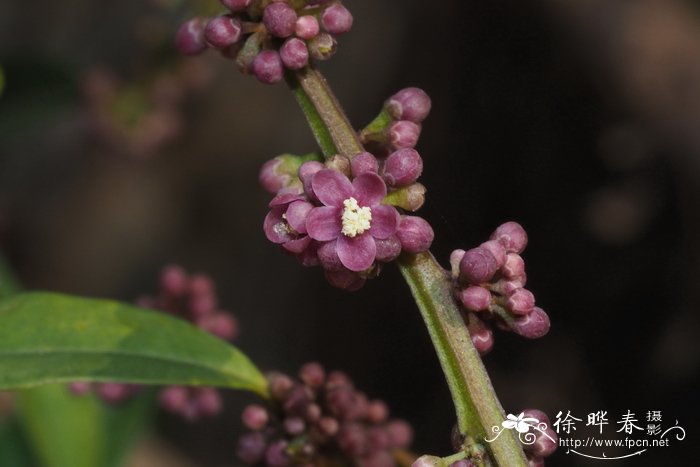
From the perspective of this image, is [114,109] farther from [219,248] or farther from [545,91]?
[545,91]

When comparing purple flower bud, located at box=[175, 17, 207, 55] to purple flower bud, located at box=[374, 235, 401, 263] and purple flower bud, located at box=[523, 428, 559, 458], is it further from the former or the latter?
purple flower bud, located at box=[523, 428, 559, 458]

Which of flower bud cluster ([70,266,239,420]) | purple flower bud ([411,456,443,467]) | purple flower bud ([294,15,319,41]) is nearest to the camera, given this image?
purple flower bud ([411,456,443,467])

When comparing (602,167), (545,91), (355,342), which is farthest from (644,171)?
(355,342)

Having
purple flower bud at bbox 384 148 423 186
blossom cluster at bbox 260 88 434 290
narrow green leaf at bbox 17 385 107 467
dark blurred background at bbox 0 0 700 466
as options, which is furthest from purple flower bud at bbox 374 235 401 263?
narrow green leaf at bbox 17 385 107 467

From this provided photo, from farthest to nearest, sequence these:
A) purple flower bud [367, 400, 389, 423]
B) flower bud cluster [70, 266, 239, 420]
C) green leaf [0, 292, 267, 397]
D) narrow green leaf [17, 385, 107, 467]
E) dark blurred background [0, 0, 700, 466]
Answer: dark blurred background [0, 0, 700, 466] < narrow green leaf [17, 385, 107, 467] < flower bud cluster [70, 266, 239, 420] < purple flower bud [367, 400, 389, 423] < green leaf [0, 292, 267, 397]

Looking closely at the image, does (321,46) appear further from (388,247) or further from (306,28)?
Result: (388,247)

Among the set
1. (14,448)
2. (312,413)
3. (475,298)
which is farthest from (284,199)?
(14,448)

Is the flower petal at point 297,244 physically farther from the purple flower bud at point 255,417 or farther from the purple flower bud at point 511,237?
the purple flower bud at point 255,417
